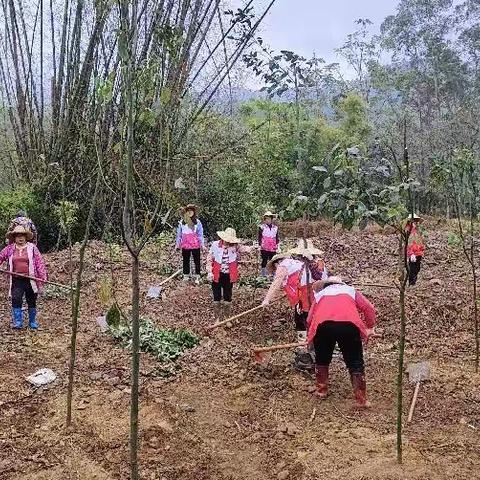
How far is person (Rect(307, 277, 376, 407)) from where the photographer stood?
455cm

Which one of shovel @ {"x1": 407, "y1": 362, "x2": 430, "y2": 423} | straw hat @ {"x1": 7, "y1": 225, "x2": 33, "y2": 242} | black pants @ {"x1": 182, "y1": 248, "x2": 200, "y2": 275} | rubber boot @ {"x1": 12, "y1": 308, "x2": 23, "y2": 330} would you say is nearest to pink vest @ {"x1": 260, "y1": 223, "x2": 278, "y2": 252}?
black pants @ {"x1": 182, "y1": 248, "x2": 200, "y2": 275}

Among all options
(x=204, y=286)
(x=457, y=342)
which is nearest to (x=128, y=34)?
(x=457, y=342)

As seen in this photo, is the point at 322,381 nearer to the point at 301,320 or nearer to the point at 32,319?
the point at 301,320

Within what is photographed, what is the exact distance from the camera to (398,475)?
359 cm

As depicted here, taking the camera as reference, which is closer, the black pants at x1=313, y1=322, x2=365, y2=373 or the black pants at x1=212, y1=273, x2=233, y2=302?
the black pants at x1=313, y1=322, x2=365, y2=373

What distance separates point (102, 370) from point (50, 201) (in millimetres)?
7034

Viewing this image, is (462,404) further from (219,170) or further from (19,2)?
(219,170)

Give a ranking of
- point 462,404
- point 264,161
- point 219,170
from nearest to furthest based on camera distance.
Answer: point 462,404 < point 219,170 < point 264,161

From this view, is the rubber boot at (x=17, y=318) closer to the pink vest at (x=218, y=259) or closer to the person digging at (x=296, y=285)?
the pink vest at (x=218, y=259)

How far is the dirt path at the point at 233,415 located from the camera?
380 cm

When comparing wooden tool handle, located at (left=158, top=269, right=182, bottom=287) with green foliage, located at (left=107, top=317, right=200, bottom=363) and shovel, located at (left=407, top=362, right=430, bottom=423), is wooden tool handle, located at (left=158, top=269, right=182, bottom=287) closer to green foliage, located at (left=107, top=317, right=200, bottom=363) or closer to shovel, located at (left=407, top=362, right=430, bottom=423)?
green foliage, located at (left=107, top=317, right=200, bottom=363)

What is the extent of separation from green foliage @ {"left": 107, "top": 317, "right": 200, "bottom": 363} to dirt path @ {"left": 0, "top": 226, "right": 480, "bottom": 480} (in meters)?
0.11

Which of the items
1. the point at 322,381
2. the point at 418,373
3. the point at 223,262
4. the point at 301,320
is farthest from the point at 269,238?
the point at 322,381

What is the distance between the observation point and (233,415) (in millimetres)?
4582
